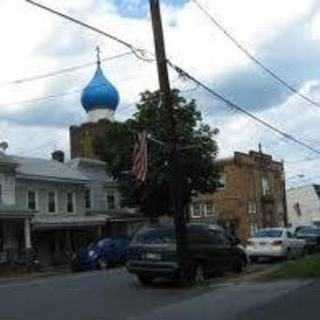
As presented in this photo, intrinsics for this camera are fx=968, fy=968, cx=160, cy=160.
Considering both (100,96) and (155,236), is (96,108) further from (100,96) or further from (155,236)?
(155,236)

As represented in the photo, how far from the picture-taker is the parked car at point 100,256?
44.9 metres

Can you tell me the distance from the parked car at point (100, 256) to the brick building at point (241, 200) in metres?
34.1

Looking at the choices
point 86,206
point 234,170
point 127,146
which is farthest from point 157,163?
point 234,170

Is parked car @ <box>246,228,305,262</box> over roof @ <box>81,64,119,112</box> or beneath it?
beneath

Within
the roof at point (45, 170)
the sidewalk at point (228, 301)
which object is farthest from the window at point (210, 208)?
the sidewalk at point (228, 301)

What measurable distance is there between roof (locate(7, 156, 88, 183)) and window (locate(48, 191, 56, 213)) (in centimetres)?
98

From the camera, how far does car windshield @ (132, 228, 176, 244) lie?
26781mm

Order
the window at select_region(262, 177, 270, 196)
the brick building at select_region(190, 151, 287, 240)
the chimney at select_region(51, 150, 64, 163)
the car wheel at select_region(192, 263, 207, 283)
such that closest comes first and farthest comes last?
the car wheel at select_region(192, 263, 207, 283), the chimney at select_region(51, 150, 64, 163), the brick building at select_region(190, 151, 287, 240), the window at select_region(262, 177, 270, 196)

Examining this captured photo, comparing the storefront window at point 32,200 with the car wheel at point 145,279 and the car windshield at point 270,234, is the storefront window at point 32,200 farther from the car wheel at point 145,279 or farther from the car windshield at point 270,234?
the car wheel at point 145,279

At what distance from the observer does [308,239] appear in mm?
47000

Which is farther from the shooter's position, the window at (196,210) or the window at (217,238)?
the window at (196,210)

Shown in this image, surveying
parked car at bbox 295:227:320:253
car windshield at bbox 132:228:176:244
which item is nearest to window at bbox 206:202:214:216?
parked car at bbox 295:227:320:253

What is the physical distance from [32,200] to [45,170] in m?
2.99

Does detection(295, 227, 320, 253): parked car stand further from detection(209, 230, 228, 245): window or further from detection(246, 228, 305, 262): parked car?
detection(209, 230, 228, 245): window
